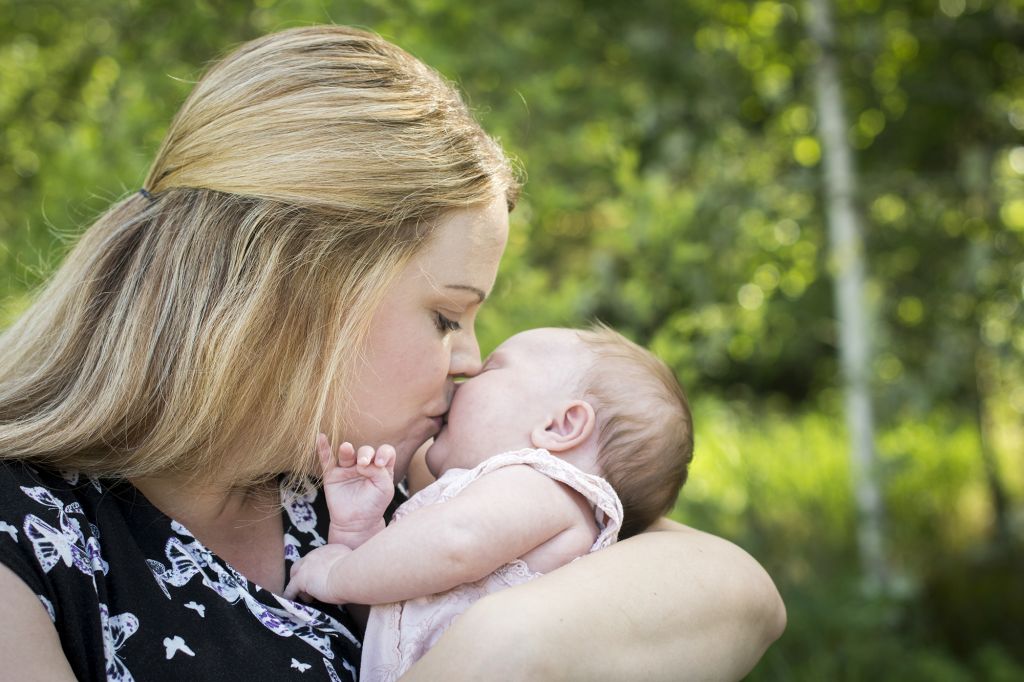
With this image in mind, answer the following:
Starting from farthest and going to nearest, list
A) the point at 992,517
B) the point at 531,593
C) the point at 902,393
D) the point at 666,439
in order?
the point at 992,517 → the point at 902,393 → the point at 666,439 → the point at 531,593

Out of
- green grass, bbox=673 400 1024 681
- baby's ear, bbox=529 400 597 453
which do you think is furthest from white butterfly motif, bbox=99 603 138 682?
green grass, bbox=673 400 1024 681

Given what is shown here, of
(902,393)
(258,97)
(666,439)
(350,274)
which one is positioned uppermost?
(258,97)

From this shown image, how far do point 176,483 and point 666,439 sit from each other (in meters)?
0.88

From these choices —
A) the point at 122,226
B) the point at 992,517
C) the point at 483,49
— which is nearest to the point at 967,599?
the point at 992,517

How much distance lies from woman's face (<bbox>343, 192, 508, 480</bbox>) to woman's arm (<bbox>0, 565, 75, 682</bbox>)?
0.56 meters

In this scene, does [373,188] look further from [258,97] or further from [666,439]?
[666,439]

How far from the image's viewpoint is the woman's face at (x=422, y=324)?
1.64 m

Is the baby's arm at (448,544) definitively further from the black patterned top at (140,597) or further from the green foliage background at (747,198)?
the green foliage background at (747,198)

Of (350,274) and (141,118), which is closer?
(350,274)

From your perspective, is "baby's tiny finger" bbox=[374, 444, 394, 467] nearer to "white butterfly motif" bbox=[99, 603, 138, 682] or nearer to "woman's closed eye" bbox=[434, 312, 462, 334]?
"woman's closed eye" bbox=[434, 312, 462, 334]

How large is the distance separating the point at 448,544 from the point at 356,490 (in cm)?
27

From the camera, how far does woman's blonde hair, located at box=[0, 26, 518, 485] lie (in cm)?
152

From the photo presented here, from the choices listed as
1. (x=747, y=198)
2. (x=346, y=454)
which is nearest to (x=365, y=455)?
(x=346, y=454)

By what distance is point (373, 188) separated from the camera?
1596 millimetres
